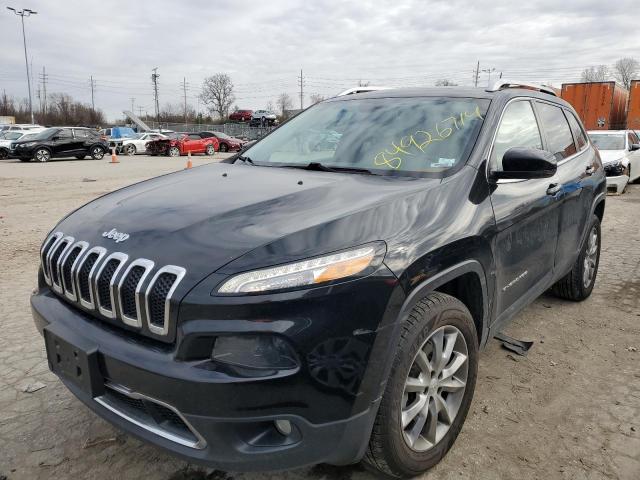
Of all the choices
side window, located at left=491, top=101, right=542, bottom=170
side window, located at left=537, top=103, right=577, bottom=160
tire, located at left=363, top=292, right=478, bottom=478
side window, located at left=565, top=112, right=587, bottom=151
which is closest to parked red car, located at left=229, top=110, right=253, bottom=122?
side window, located at left=565, top=112, right=587, bottom=151

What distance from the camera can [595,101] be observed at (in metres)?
20.9

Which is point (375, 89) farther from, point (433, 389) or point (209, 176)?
point (433, 389)

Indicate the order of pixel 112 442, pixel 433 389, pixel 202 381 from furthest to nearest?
pixel 112 442
pixel 433 389
pixel 202 381

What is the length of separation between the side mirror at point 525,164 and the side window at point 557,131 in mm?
1054

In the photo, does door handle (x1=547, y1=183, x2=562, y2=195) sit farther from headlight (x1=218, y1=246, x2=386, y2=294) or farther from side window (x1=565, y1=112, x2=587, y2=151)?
headlight (x1=218, y1=246, x2=386, y2=294)

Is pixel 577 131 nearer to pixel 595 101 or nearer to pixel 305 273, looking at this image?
pixel 305 273

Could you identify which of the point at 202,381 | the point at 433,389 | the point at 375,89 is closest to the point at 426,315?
the point at 433,389

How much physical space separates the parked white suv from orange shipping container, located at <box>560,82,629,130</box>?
745 centimetres

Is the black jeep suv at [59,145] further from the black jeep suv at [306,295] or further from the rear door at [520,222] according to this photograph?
the rear door at [520,222]

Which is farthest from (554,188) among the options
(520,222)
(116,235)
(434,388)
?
(116,235)

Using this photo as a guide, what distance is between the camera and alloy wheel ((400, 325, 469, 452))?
2146 millimetres

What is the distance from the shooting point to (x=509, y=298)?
291 cm

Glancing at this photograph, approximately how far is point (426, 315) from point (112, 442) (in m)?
1.72

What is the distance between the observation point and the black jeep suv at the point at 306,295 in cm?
172
